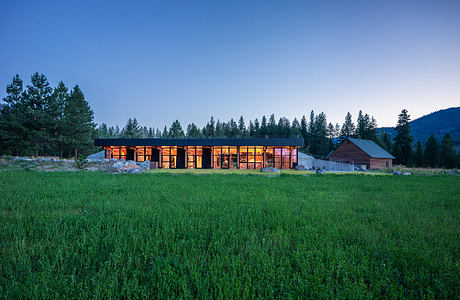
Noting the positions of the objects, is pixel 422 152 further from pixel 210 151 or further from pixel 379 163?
pixel 210 151

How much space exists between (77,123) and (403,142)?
77742 mm

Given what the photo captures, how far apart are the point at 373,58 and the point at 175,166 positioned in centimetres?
3673

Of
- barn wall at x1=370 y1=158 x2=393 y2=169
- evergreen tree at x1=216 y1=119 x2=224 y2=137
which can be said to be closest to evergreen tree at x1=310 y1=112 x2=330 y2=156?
barn wall at x1=370 y1=158 x2=393 y2=169

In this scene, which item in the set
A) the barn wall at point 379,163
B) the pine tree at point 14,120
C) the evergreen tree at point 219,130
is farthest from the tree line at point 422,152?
the pine tree at point 14,120

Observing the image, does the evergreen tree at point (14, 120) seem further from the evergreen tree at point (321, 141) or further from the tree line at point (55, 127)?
the evergreen tree at point (321, 141)

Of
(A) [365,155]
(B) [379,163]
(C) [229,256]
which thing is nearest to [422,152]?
(B) [379,163]

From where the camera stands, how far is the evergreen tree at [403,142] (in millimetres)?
46062

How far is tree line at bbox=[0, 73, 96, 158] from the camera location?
30.8 m

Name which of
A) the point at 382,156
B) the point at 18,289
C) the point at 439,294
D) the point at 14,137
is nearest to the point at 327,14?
the point at 382,156

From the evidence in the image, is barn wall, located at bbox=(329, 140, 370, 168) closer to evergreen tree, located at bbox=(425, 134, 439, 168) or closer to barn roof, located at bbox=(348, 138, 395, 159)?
barn roof, located at bbox=(348, 138, 395, 159)

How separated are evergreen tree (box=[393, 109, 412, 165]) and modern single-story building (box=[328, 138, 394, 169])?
→ 15.6 metres

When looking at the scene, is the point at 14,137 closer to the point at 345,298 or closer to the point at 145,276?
the point at 145,276

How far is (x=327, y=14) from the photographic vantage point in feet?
81.4

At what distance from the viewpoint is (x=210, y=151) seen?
1168 inches
